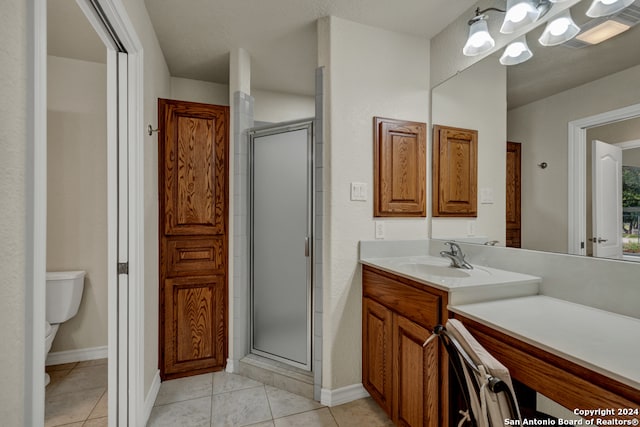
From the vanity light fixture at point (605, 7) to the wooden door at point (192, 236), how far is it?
7.19 feet

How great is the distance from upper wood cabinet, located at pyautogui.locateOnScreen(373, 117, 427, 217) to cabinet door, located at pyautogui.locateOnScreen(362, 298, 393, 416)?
25.3 inches

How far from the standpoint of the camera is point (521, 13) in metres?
1.48

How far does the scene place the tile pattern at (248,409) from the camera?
5.60 feet

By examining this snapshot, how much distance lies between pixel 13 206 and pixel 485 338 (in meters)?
1.44

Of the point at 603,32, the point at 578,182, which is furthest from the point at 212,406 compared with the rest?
the point at 603,32

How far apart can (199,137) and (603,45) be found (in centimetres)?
238

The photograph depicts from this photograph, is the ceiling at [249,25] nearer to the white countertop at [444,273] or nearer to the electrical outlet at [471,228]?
the electrical outlet at [471,228]

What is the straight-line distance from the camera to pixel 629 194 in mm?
1139

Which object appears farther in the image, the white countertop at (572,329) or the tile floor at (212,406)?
the tile floor at (212,406)

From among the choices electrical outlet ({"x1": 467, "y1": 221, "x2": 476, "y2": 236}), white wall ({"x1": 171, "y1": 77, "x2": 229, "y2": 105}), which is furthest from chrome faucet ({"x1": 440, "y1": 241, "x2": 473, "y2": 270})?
white wall ({"x1": 171, "y1": 77, "x2": 229, "y2": 105})

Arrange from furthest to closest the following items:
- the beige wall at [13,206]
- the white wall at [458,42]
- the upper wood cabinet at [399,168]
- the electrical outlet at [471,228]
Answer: the upper wood cabinet at [399,168] < the electrical outlet at [471,228] < the white wall at [458,42] < the beige wall at [13,206]

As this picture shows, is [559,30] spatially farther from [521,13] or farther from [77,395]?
[77,395]

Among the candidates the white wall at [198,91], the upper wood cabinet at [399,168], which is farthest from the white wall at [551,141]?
the white wall at [198,91]

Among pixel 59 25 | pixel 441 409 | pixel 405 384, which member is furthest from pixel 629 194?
pixel 59 25
